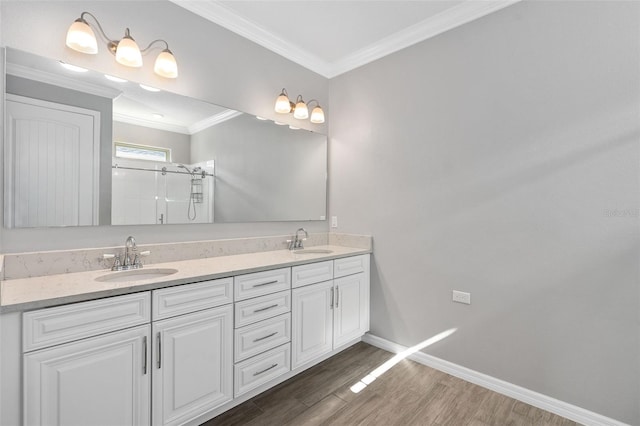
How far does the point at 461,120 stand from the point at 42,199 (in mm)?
2660

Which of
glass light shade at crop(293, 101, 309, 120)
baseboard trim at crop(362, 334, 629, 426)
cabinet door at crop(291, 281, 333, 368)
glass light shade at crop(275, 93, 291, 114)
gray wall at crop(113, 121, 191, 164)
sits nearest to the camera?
baseboard trim at crop(362, 334, 629, 426)

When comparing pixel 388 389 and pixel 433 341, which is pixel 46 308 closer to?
pixel 388 389

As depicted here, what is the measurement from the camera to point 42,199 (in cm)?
157

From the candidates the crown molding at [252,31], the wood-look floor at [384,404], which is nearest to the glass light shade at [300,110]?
the crown molding at [252,31]

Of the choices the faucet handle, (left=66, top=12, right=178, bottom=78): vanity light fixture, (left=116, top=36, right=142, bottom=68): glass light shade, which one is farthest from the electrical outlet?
(left=116, top=36, right=142, bottom=68): glass light shade

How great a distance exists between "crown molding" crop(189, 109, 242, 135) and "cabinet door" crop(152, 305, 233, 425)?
129 cm

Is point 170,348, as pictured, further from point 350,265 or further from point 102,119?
point 350,265

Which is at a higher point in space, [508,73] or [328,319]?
[508,73]

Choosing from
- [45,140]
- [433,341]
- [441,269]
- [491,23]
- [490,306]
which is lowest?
[433,341]

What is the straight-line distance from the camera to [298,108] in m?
2.74

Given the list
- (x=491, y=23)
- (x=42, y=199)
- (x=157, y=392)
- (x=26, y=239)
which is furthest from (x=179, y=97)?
(x=491, y=23)

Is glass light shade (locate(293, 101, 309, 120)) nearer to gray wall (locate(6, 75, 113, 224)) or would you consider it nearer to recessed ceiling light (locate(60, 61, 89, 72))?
gray wall (locate(6, 75, 113, 224))

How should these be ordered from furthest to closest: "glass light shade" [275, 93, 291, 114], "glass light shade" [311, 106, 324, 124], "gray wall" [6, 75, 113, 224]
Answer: "glass light shade" [311, 106, 324, 124]
"glass light shade" [275, 93, 291, 114]
"gray wall" [6, 75, 113, 224]

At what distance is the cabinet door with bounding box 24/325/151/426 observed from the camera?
3.78 ft
